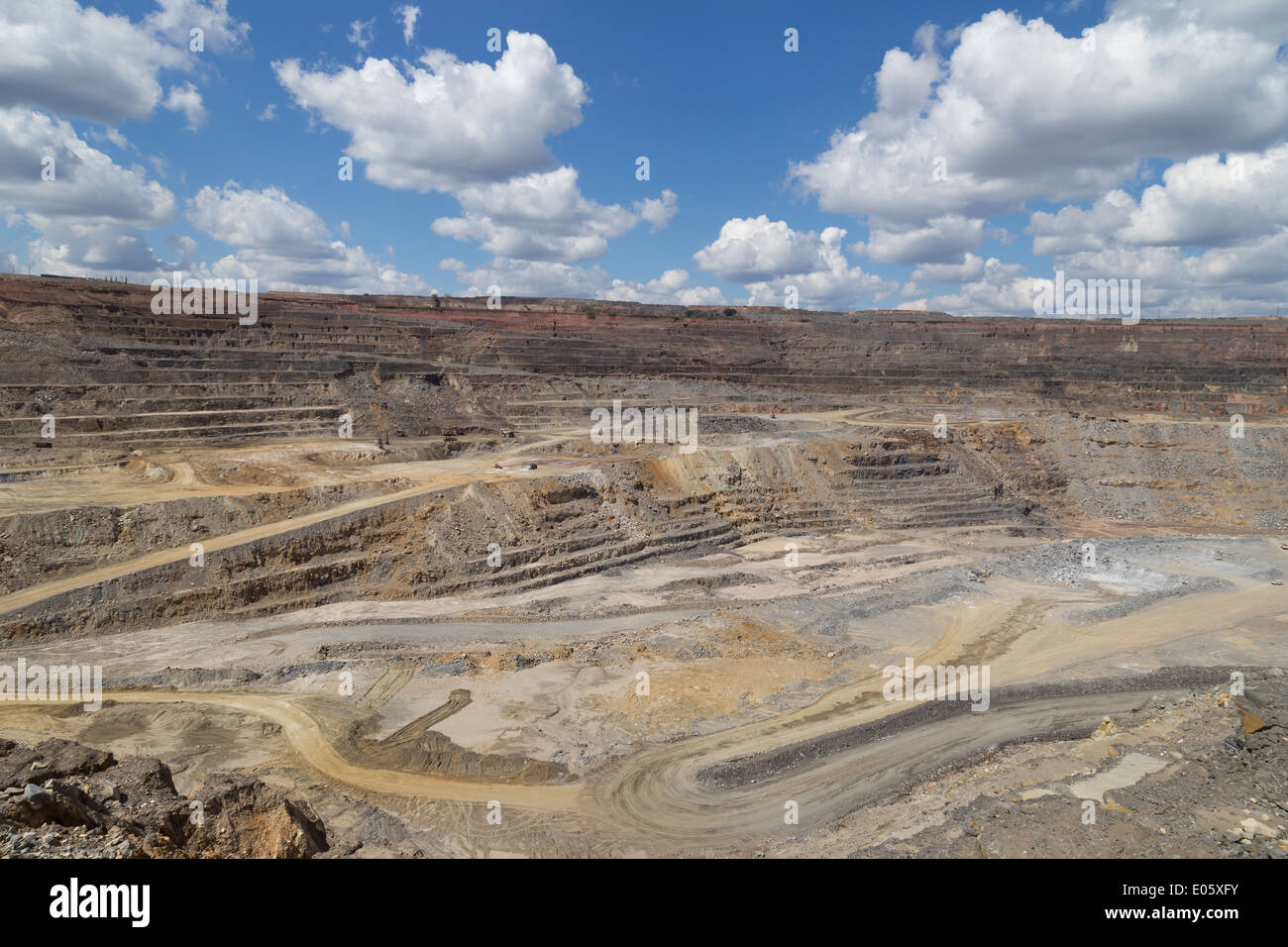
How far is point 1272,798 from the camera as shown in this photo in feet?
34.0

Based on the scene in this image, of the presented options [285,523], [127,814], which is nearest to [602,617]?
[285,523]

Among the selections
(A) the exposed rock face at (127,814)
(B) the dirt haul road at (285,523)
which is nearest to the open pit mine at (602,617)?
(A) the exposed rock face at (127,814)

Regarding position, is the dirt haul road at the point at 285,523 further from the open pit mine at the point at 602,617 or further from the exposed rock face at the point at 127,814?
the exposed rock face at the point at 127,814

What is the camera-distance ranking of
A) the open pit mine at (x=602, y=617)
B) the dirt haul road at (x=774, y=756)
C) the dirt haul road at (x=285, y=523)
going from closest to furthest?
the open pit mine at (x=602, y=617) < the dirt haul road at (x=774, y=756) < the dirt haul road at (x=285, y=523)

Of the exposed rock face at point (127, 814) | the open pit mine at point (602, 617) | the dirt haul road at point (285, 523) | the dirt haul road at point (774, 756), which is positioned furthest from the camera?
the dirt haul road at point (285, 523)

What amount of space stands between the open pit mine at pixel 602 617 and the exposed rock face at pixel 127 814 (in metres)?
0.06

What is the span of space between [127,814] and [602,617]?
1602cm

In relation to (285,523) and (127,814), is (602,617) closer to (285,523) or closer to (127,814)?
(285,523)

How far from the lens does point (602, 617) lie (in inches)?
950

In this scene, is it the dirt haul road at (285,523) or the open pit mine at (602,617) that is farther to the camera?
the dirt haul road at (285,523)

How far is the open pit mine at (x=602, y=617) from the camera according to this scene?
475 inches

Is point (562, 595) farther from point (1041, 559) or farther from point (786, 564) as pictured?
point (1041, 559)

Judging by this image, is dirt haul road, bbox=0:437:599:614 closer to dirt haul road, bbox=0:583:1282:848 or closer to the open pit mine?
the open pit mine

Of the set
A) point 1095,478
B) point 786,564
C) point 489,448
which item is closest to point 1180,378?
point 1095,478
